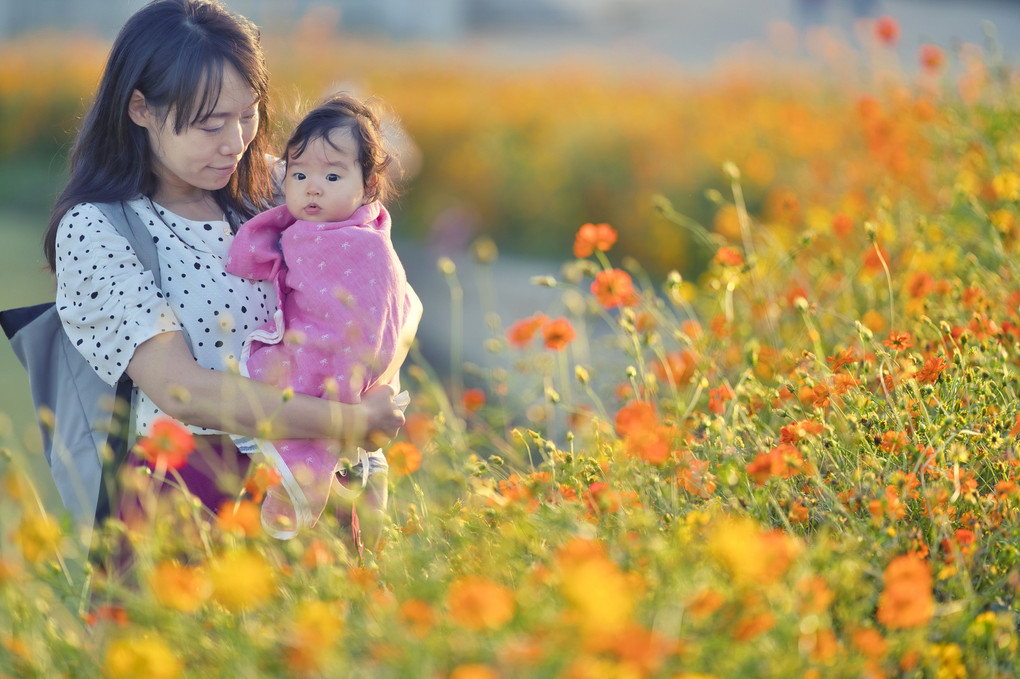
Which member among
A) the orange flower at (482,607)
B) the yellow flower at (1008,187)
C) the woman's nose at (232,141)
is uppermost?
the woman's nose at (232,141)

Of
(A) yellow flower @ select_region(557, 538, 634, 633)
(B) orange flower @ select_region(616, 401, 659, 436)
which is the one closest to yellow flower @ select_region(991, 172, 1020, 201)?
(B) orange flower @ select_region(616, 401, 659, 436)

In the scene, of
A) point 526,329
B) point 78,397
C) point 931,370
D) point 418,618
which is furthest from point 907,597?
point 78,397

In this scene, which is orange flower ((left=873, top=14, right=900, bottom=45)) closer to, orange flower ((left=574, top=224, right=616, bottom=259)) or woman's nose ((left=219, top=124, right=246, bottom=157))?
orange flower ((left=574, top=224, right=616, bottom=259))

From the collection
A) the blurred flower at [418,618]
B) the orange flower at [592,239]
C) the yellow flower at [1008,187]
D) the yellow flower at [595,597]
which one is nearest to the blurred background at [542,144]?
the orange flower at [592,239]

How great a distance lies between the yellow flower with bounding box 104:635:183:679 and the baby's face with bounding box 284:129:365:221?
99 centimetres

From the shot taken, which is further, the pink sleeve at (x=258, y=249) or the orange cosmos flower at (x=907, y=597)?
the pink sleeve at (x=258, y=249)

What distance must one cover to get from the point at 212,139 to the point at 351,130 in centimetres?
26

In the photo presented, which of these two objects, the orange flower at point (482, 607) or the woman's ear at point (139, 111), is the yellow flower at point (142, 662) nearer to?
the orange flower at point (482, 607)

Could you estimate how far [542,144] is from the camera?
8031 millimetres

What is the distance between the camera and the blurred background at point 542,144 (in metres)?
5.26

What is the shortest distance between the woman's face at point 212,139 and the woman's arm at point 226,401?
1.07 ft

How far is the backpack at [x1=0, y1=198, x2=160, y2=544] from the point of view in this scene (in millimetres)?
1833

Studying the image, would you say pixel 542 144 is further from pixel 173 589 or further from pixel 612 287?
pixel 173 589

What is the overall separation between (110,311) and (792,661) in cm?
130
